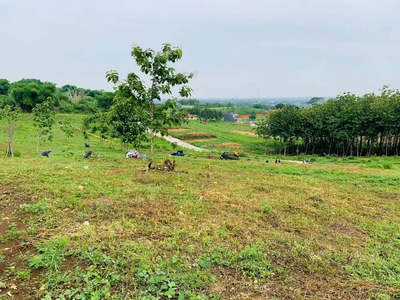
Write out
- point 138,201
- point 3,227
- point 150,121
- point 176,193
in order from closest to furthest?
1. point 3,227
2. point 138,201
3. point 176,193
4. point 150,121

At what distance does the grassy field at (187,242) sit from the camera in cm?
337

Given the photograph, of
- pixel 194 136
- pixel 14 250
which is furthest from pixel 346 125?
pixel 14 250

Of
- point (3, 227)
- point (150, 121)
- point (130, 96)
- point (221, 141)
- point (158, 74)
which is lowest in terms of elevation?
point (221, 141)

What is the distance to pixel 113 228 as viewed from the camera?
4750mm

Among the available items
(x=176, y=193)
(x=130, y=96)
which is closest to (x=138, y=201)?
(x=176, y=193)

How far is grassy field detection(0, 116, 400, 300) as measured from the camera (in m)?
3.37

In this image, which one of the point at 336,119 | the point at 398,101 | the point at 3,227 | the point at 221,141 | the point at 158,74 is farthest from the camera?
the point at 221,141

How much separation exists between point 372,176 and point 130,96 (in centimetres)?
1115

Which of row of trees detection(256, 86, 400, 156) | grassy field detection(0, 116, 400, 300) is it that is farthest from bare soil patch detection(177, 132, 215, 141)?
grassy field detection(0, 116, 400, 300)

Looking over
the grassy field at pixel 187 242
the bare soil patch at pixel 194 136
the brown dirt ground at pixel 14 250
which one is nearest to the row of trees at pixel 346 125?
the bare soil patch at pixel 194 136

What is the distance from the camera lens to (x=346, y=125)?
1183 inches

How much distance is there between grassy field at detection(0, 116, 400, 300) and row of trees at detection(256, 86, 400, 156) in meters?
24.9

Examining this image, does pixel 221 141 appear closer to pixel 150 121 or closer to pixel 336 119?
pixel 336 119

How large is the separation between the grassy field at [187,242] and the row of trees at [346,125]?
81.8ft
